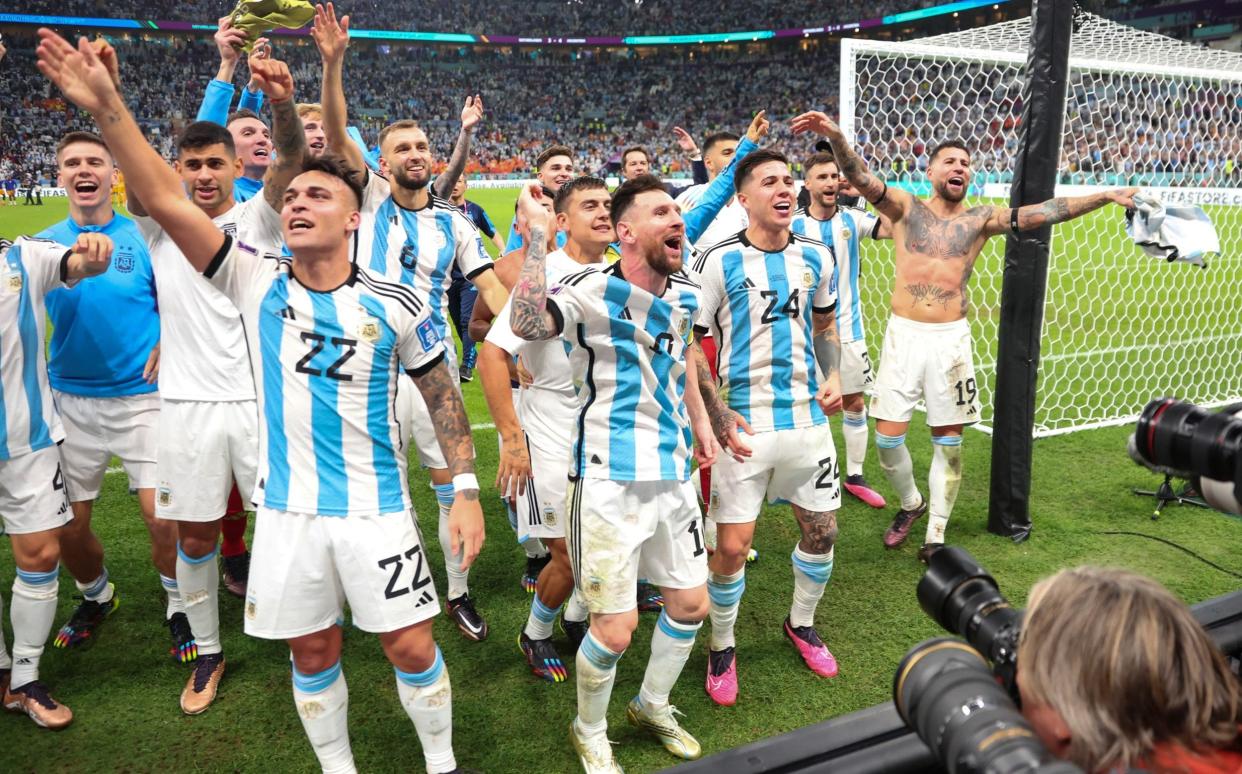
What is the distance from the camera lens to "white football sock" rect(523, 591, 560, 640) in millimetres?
3906

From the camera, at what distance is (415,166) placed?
14.8ft

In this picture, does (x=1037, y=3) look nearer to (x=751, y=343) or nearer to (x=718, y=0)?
(x=751, y=343)

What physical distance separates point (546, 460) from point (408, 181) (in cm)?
177

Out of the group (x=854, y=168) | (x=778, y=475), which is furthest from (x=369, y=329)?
(x=854, y=168)

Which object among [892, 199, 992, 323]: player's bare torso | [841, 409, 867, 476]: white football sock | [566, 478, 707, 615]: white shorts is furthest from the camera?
[841, 409, 867, 476]: white football sock

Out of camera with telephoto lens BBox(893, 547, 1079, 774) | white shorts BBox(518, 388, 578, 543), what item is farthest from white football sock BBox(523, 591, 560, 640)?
camera with telephoto lens BBox(893, 547, 1079, 774)

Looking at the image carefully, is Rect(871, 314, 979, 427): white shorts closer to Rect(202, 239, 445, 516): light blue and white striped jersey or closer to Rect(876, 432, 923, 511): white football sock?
Rect(876, 432, 923, 511): white football sock

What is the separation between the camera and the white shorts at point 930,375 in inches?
203

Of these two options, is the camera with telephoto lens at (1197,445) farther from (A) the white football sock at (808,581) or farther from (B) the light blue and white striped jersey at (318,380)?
(A) the white football sock at (808,581)

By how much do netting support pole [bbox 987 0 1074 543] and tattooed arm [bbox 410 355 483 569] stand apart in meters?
3.48

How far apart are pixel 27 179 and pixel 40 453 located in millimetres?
32025

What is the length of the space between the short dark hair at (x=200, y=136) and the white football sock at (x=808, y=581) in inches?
126

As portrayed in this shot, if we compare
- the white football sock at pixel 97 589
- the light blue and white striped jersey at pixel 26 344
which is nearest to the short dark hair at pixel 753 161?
the light blue and white striped jersey at pixel 26 344

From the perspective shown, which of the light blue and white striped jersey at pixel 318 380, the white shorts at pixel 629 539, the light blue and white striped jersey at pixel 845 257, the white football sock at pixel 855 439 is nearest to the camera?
the light blue and white striped jersey at pixel 318 380
